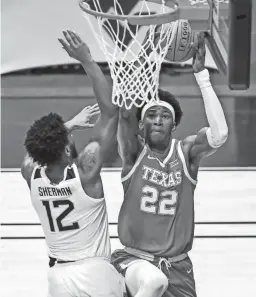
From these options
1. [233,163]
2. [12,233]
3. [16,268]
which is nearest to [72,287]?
[16,268]

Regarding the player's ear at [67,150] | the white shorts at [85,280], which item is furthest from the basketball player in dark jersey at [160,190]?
the player's ear at [67,150]

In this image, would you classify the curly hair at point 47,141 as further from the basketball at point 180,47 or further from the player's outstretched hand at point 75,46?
the basketball at point 180,47

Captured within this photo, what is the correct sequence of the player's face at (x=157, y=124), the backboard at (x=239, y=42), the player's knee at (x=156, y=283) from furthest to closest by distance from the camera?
the backboard at (x=239, y=42) → the player's face at (x=157, y=124) → the player's knee at (x=156, y=283)

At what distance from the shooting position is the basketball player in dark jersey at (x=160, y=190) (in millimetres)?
4191

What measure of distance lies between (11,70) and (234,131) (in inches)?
128

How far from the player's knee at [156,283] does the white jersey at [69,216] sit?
29 centimetres

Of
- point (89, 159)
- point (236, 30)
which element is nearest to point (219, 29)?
point (236, 30)

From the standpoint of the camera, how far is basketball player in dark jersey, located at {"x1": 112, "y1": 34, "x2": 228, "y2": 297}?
419 centimetres

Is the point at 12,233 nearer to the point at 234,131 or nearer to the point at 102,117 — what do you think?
the point at 102,117

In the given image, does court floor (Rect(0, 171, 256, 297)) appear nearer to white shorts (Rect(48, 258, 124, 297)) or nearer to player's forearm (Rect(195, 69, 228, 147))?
white shorts (Rect(48, 258, 124, 297))

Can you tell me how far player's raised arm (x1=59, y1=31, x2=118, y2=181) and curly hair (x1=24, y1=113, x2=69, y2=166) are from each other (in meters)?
0.15

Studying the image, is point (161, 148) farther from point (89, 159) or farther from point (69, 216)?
point (69, 216)

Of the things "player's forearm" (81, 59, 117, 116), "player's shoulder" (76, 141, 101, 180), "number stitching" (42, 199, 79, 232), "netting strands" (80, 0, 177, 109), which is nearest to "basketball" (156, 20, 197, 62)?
"netting strands" (80, 0, 177, 109)

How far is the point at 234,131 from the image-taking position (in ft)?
32.4
